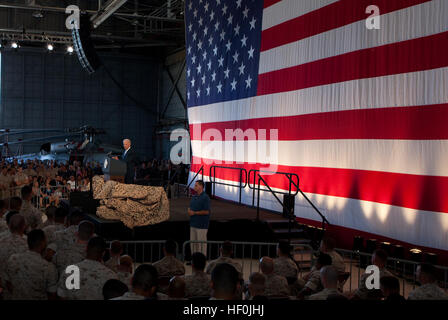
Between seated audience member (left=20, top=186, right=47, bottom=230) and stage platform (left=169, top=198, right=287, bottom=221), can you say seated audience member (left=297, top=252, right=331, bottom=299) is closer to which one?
seated audience member (left=20, top=186, right=47, bottom=230)

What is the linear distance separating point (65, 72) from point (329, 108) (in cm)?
2167

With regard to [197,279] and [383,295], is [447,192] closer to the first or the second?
[383,295]

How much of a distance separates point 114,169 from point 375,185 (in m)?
4.98

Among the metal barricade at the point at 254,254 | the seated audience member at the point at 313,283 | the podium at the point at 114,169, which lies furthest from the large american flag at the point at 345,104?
the podium at the point at 114,169

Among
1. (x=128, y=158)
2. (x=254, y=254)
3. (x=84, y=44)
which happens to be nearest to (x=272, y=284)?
(x=254, y=254)

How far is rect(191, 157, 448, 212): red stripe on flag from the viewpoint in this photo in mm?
8019

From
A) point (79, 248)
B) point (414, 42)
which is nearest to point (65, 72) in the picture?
point (414, 42)

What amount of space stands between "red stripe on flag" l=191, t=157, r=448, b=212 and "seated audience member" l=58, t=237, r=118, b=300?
5.90m

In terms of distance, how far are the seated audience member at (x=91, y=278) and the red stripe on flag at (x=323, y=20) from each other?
704 centimetres

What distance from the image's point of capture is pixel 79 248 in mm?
4836

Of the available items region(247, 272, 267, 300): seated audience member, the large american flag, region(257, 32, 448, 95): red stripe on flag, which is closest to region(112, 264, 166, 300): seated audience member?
region(247, 272, 267, 300): seated audience member

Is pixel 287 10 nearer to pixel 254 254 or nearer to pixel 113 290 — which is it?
pixel 254 254

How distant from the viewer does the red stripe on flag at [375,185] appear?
8019 mm

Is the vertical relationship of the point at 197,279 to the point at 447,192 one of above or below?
below
